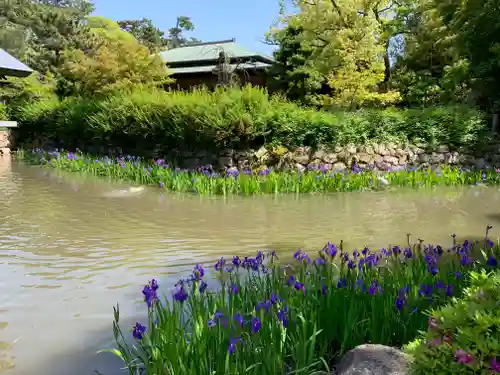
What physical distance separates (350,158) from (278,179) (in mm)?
2334

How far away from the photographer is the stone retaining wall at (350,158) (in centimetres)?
1070

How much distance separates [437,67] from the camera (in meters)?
20.0

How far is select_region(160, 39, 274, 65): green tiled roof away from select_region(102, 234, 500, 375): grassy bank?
18.5 m

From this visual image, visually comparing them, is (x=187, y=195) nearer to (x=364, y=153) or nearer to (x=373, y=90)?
(x=364, y=153)

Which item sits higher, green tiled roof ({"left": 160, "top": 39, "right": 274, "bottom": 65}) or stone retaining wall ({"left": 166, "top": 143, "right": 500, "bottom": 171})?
green tiled roof ({"left": 160, "top": 39, "right": 274, "bottom": 65})

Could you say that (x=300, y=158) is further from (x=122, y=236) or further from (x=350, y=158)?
(x=122, y=236)

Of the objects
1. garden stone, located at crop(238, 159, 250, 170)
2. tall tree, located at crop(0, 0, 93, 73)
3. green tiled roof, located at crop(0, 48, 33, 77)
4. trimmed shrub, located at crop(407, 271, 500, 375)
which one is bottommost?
trimmed shrub, located at crop(407, 271, 500, 375)

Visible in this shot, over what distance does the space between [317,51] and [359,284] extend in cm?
1555

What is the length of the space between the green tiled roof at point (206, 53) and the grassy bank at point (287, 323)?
18.5 meters

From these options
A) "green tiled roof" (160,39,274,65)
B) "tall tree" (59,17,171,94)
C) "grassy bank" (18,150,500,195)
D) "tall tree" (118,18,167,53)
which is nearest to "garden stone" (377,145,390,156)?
"grassy bank" (18,150,500,195)

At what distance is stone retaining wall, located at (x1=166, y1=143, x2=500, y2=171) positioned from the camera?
10.7 meters

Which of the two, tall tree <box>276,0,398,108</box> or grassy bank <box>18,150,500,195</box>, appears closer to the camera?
grassy bank <box>18,150,500,195</box>

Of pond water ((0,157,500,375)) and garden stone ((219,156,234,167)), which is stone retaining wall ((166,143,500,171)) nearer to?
garden stone ((219,156,234,167))

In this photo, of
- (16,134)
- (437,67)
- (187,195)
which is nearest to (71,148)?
(16,134)
